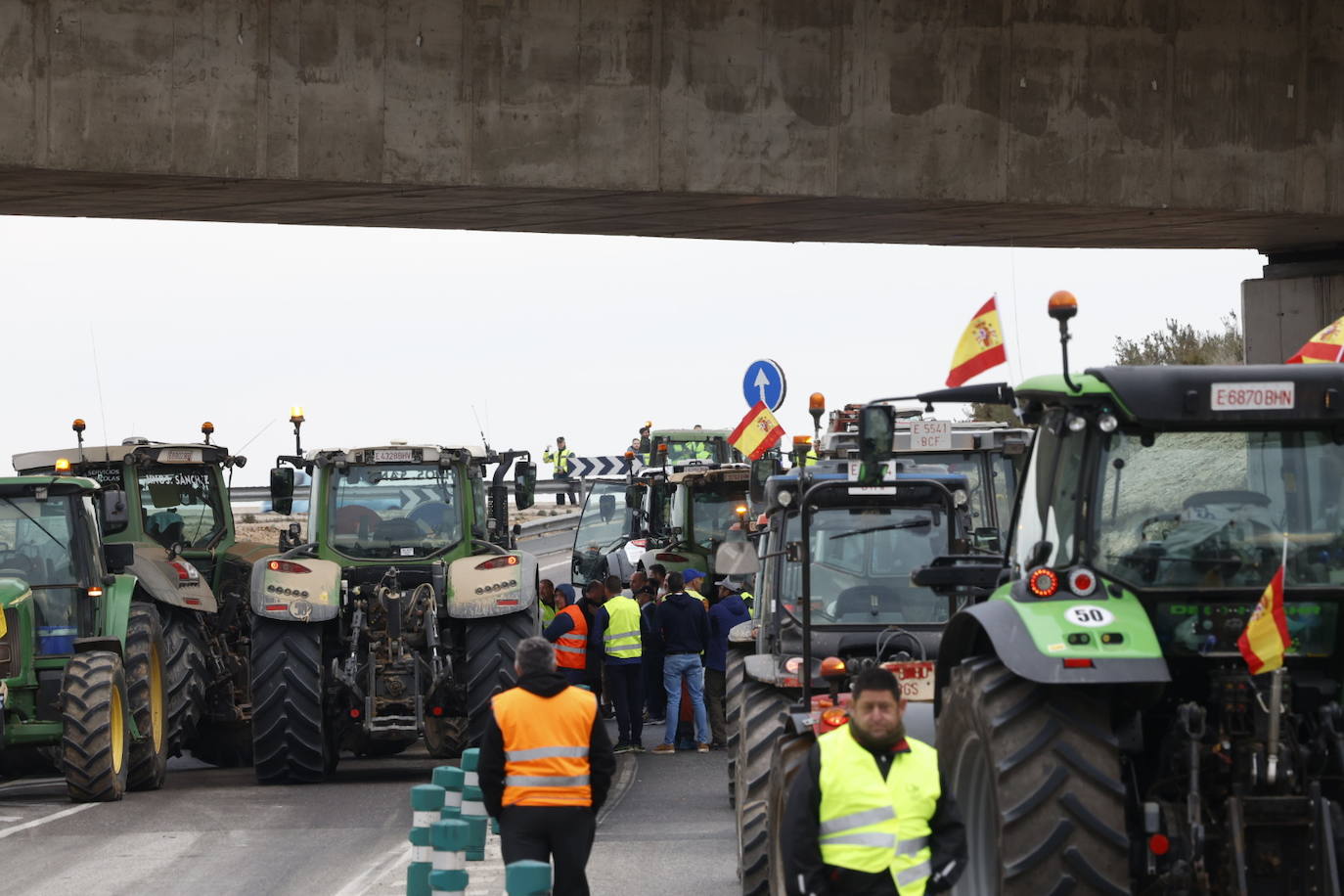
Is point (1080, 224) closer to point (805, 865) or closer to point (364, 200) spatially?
point (364, 200)

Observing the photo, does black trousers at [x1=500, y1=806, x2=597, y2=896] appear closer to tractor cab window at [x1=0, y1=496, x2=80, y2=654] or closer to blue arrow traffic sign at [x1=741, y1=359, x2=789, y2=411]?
tractor cab window at [x1=0, y1=496, x2=80, y2=654]

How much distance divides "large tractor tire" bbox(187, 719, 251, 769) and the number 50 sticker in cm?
1479

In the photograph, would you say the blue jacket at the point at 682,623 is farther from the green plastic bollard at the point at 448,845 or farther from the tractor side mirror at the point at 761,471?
the green plastic bollard at the point at 448,845

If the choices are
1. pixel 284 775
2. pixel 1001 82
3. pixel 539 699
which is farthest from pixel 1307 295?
pixel 539 699

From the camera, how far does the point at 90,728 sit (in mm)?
16844

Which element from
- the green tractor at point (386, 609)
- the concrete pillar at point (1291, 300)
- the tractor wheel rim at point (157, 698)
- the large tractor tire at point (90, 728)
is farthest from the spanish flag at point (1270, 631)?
the concrete pillar at point (1291, 300)

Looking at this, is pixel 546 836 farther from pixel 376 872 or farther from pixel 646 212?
pixel 646 212

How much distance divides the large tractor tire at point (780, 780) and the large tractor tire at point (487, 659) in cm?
849

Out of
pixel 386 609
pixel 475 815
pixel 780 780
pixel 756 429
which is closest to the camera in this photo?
pixel 780 780

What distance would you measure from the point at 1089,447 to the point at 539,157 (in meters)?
11.5

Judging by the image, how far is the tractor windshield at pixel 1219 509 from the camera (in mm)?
8438

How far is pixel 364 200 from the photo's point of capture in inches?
792

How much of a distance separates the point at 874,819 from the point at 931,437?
1232cm

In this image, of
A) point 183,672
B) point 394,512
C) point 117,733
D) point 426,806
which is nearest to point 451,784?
point 426,806
